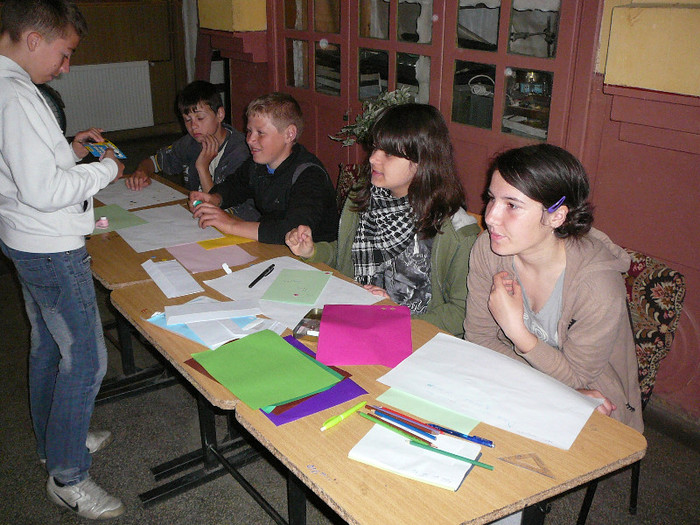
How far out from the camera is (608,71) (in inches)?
88.6

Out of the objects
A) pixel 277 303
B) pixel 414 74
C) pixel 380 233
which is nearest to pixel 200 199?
pixel 380 233

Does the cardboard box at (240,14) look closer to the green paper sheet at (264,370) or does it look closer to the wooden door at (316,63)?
the wooden door at (316,63)

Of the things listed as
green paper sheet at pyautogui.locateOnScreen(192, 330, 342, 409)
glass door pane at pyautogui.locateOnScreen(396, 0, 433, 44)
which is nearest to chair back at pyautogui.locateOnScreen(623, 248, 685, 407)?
green paper sheet at pyautogui.locateOnScreen(192, 330, 342, 409)

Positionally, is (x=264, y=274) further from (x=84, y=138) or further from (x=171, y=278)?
(x=84, y=138)

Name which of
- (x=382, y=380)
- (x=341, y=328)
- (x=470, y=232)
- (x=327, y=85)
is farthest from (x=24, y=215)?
(x=327, y=85)

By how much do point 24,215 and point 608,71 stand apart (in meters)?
2.00

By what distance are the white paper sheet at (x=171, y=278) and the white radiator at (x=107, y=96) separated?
18.5ft

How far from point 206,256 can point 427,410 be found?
1.14 meters

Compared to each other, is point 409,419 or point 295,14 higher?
point 295,14

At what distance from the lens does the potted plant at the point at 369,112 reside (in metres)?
3.04

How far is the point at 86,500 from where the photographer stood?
6.70ft

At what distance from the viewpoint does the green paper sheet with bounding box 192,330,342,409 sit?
136 centimetres

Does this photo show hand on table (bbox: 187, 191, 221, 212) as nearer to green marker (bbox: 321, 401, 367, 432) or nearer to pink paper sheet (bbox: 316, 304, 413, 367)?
pink paper sheet (bbox: 316, 304, 413, 367)

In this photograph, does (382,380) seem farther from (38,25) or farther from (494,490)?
(38,25)
